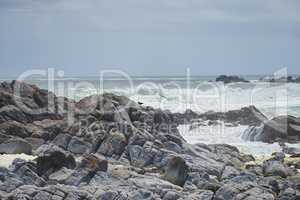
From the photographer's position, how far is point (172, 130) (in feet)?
95.0

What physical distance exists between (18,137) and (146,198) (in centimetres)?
1315

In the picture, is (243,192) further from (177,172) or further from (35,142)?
(35,142)

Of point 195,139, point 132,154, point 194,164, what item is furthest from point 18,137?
point 195,139

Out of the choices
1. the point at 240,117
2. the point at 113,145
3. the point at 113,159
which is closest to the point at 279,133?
the point at 240,117

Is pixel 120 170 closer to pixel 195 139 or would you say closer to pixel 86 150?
pixel 86 150

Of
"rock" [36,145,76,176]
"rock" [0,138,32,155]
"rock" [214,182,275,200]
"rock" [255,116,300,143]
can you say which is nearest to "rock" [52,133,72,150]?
"rock" [0,138,32,155]

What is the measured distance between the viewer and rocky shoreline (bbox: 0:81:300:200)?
15.3 m

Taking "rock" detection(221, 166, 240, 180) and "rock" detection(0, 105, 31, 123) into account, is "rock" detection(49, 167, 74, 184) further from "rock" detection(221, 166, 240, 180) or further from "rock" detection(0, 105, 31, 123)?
"rock" detection(0, 105, 31, 123)

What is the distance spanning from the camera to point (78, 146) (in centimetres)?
2477

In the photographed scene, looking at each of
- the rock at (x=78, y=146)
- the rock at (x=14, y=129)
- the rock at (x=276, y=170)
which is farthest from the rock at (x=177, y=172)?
the rock at (x=14, y=129)

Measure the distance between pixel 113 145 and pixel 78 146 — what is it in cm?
170

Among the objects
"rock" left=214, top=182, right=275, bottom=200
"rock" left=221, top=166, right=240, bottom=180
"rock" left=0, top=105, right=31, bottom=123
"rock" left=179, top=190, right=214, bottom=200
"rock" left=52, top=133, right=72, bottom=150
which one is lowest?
"rock" left=221, top=166, right=240, bottom=180

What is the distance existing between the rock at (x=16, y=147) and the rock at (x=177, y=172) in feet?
24.4

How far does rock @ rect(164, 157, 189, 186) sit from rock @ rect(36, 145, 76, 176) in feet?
9.60
